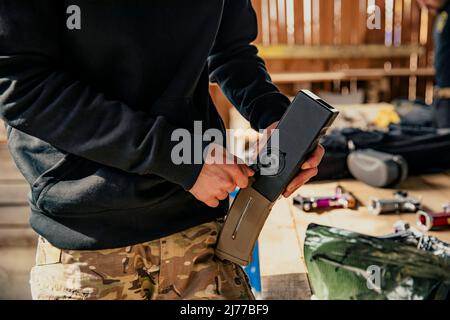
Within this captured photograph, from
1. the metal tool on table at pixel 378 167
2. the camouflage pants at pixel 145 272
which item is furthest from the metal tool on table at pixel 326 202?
the camouflage pants at pixel 145 272

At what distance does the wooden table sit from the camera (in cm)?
108

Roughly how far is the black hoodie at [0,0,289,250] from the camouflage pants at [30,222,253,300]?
2 cm

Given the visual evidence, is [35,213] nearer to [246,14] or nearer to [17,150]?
[17,150]

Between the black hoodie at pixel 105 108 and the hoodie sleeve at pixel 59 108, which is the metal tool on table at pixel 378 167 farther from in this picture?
the hoodie sleeve at pixel 59 108

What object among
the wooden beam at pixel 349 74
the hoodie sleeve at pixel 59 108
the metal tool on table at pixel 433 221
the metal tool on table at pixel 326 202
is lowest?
the wooden beam at pixel 349 74

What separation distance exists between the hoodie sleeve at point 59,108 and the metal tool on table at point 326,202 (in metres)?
0.89

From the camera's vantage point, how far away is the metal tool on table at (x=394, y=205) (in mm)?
1450

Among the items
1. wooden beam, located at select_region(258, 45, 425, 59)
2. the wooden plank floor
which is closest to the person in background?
wooden beam, located at select_region(258, 45, 425, 59)

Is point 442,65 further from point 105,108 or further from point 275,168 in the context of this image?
point 105,108

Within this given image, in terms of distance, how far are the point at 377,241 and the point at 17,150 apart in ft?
2.04

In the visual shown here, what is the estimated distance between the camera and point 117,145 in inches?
25.9

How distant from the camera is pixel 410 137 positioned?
6.54 ft

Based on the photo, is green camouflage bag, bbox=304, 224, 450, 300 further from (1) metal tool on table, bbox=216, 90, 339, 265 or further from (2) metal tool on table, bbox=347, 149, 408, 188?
(2) metal tool on table, bbox=347, 149, 408, 188
